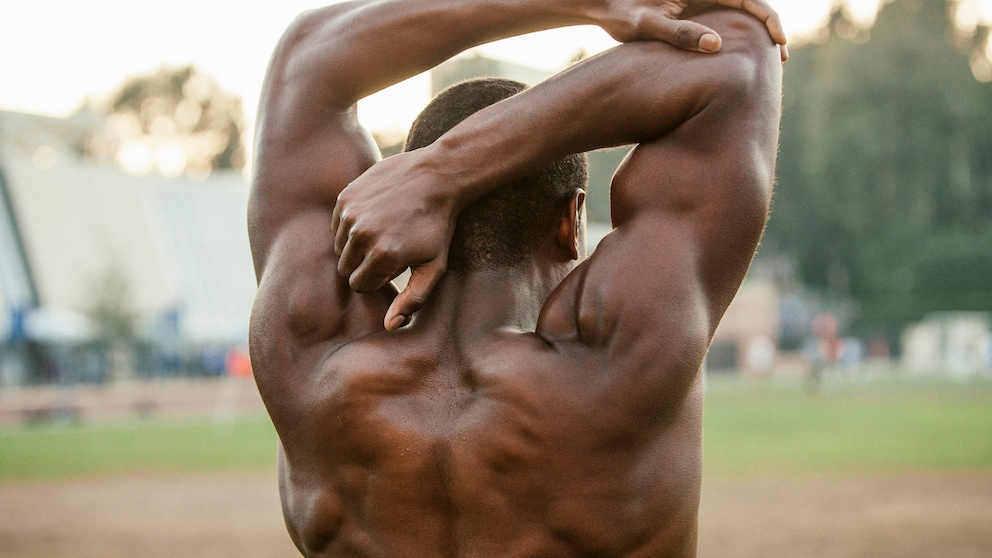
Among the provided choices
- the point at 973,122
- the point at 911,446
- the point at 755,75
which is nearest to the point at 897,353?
the point at 973,122

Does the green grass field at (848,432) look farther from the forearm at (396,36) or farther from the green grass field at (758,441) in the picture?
the forearm at (396,36)

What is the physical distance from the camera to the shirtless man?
162 cm

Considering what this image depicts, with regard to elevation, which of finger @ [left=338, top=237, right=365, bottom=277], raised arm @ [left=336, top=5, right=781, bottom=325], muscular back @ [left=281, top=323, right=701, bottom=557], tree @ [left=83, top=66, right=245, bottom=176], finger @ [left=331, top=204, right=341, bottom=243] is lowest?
tree @ [left=83, top=66, right=245, bottom=176]

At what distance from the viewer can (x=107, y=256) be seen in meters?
36.9

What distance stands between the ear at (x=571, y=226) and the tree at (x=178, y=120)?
71.2 m

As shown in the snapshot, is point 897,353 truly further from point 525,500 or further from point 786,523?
point 525,500

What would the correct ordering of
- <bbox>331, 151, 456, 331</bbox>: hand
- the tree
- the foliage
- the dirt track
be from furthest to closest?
the tree < the foliage < the dirt track < <bbox>331, 151, 456, 331</bbox>: hand

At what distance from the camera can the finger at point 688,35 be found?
5.29 feet

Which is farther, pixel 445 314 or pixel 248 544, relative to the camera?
pixel 248 544

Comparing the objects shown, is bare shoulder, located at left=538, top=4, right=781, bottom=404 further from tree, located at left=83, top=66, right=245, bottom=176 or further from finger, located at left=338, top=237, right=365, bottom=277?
tree, located at left=83, top=66, right=245, bottom=176

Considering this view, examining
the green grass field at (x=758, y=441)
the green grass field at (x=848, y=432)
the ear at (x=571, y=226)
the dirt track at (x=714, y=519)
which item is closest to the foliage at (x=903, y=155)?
the green grass field at (x=848, y=432)

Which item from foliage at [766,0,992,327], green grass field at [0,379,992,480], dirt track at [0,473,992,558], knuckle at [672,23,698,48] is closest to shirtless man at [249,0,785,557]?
knuckle at [672,23,698,48]

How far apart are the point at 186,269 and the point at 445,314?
137 feet

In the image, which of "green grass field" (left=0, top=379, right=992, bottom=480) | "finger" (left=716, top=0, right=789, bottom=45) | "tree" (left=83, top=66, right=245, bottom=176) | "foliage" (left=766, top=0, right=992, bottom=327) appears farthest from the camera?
"tree" (left=83, top=66, right=245, bottom=176)
